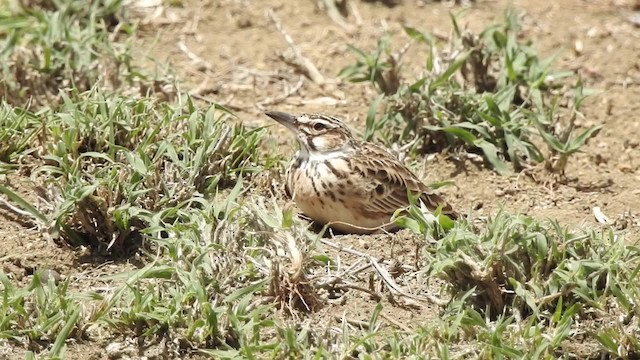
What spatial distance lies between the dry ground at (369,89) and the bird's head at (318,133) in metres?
0.29

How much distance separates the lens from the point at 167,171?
6.98 metres

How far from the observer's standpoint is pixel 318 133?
766 centimetres

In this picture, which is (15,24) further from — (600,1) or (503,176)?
(600,1)

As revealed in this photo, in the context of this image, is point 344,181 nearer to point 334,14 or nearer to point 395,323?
point 395,323

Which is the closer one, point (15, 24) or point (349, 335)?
point (349, 335)

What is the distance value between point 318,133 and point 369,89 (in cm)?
143

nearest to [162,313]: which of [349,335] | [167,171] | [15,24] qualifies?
[349,335]

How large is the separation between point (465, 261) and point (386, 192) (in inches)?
58.3

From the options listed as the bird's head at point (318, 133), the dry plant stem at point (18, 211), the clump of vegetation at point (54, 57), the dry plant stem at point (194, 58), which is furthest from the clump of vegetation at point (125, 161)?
the dry plant stem at point (194, 58)

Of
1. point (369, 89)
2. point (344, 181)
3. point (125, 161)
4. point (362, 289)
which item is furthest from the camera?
point (369, 89)

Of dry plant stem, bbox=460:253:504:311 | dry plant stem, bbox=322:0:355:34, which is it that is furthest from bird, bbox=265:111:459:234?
dry plant stem, bbox=322:0:355:34

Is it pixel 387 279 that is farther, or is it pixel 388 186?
pixel 388 186

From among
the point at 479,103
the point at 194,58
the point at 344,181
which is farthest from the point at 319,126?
the point at 194,58

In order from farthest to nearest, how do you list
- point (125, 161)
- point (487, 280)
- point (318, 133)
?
point (318, 133) → point (125, 161) → point (487, 280)
